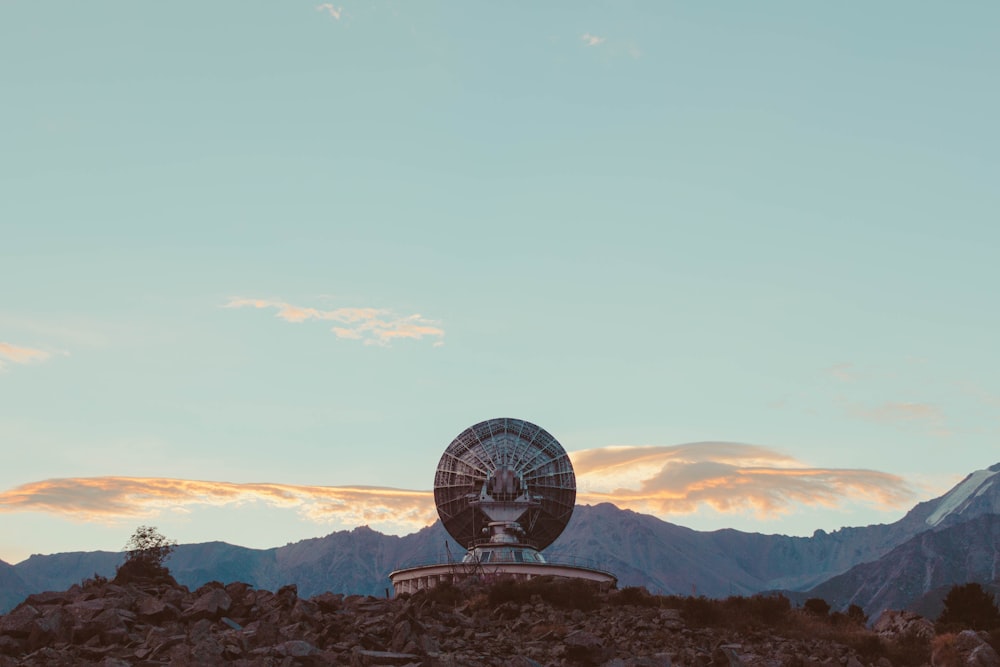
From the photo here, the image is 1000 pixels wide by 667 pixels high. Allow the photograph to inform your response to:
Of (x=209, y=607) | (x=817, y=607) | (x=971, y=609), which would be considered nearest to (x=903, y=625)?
(x=817, y=607)

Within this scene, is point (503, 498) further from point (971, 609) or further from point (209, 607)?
point (209, 607)

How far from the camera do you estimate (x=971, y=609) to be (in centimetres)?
6756

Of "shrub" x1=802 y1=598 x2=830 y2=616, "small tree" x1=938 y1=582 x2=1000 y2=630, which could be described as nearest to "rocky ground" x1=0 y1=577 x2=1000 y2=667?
"shrub" x1=802 y1=598 x2=830 y2=616

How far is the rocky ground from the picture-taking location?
108 feet

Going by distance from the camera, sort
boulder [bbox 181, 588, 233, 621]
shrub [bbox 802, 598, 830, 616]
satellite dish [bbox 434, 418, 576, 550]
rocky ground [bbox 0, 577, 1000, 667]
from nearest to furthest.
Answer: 1. rocky ground [bbox 0, 577, 1000, 667]
2. boulder [bbox 181, 588, 233, 621]
3. shrub [bbox 802, 598, 830, 616]
4. satellite dish [bbox 434, 418, 576, 550]

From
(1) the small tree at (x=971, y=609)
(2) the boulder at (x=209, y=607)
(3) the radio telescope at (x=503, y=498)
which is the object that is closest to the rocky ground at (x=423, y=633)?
(2) the boulder at (x=209, y=607)

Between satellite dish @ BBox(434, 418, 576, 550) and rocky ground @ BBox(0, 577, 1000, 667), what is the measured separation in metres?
28.4

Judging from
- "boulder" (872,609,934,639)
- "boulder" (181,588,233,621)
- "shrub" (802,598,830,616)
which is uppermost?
"boulder" (181,588,233,621)

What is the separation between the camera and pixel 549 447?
90.9 m

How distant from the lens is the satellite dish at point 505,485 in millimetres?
85688

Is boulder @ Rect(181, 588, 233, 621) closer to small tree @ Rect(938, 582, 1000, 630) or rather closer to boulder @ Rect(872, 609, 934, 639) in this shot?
boulder @ Rect(872, 609, 934, 639)

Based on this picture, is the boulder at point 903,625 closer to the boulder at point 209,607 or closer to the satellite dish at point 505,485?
the boulder at point 209,607

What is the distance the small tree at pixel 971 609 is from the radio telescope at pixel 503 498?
72.3 feet

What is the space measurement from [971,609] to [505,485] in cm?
3295
